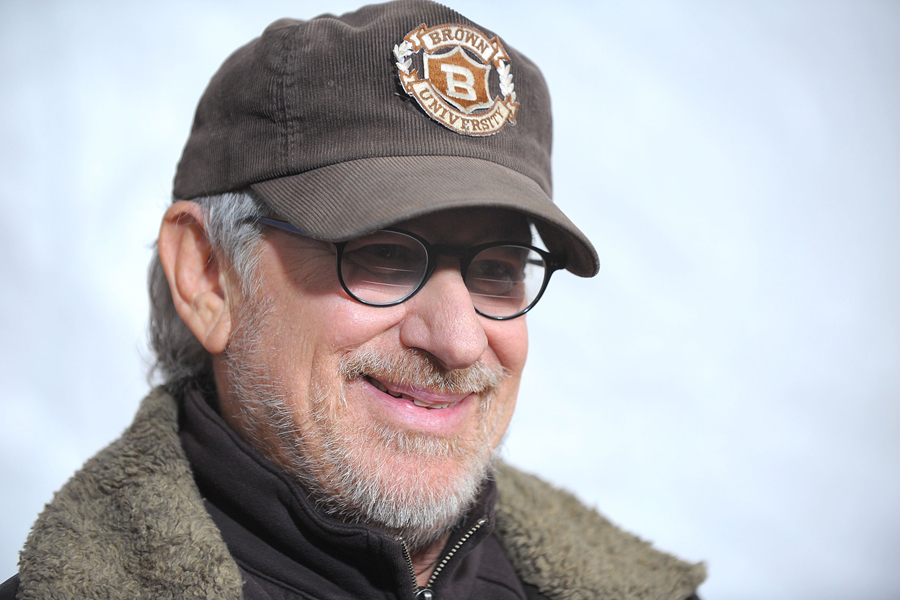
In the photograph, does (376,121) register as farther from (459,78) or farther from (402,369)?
(402,369)

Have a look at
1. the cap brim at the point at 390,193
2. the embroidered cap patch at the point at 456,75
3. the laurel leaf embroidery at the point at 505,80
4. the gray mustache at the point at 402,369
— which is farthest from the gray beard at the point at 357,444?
the laurel leaf embroidery at the point at 505,80

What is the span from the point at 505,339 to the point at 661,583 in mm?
886

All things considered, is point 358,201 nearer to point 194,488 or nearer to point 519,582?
point 194,488

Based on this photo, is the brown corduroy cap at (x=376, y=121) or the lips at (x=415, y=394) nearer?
the brown corduroy cap at (x=376, y=121)

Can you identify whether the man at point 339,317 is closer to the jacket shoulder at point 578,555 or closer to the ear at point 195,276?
the ear at point 195,276

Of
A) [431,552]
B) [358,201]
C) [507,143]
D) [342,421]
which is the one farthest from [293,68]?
[431,552]

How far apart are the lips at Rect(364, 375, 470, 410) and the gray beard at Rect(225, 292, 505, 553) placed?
0.03 metres

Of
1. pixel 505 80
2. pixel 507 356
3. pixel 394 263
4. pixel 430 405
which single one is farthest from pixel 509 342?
pixel 505 80

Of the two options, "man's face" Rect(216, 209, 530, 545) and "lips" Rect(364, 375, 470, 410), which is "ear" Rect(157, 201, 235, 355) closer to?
"man's face" Rect(216, 209, 530, 545)

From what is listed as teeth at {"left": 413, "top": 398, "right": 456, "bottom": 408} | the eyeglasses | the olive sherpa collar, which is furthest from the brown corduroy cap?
the olive sherpa collar

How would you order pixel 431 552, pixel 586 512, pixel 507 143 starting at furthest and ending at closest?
pixel 586 512, pixel 431 552, pixel 507 143

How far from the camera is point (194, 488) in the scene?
158cm

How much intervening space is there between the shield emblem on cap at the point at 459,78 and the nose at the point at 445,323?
0.37m

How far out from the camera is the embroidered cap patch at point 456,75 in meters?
1.59
